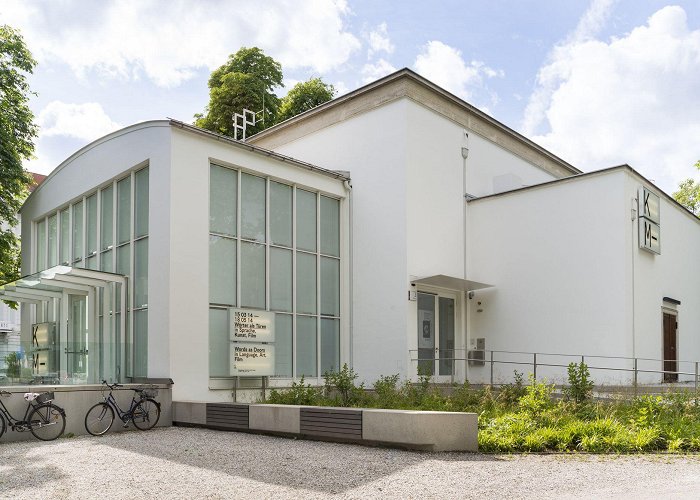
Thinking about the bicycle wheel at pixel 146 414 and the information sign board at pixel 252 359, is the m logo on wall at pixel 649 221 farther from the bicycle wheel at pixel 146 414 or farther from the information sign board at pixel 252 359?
the bicycle wheel at pixel 146 414

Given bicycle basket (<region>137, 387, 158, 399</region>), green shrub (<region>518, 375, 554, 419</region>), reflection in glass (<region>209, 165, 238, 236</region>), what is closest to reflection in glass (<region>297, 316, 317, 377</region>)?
reflection in glass (<region>209, 165, 238, 236</region>)

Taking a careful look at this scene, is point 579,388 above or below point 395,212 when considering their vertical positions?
below

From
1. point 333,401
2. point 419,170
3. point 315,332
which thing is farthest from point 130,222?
point 419,170

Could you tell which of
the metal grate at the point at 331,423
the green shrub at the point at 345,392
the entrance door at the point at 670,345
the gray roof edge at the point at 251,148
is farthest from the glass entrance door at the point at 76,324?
the entrance door at the point at 670,345

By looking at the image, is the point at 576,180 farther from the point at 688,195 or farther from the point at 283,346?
the point at 688,195

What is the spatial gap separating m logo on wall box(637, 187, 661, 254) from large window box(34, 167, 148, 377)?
1224 centimetres

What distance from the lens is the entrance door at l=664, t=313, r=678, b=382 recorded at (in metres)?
19.5

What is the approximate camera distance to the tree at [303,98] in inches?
1316

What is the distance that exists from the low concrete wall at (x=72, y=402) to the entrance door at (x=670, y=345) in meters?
14.0

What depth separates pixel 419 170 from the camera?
18.1 m

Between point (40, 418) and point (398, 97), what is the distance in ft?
37.3

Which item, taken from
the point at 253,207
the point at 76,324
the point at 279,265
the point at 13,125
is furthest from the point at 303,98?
the point at 76,324

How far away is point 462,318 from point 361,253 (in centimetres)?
355

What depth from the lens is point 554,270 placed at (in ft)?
59.2
